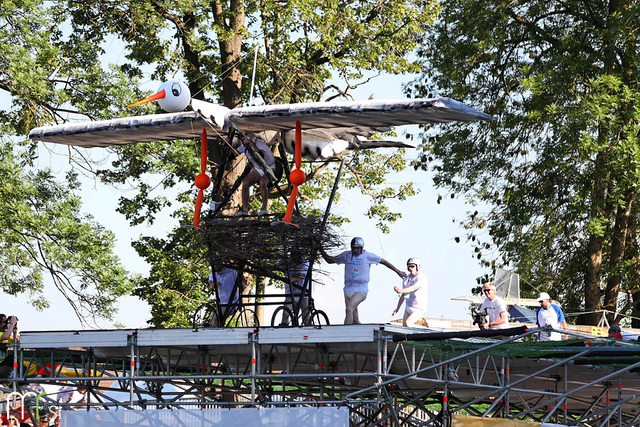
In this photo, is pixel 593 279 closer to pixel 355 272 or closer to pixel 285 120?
pixel 355 272

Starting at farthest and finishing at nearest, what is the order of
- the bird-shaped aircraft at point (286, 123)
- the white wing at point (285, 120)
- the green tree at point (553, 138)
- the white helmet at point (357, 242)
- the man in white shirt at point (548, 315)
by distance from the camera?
the green tree at point (553, 138), the man in white shirt at point (548, 315), the white helmet at point (357, 242), the bird-shaped aircraft at point (286, 123), the white wing at point (285, 120)

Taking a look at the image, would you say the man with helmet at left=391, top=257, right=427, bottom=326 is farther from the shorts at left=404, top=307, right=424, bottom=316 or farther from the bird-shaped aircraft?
the bird-shaped aircraft

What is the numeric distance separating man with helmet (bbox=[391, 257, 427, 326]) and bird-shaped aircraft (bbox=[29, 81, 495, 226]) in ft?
7.47

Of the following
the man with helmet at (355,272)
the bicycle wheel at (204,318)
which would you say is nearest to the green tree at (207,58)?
the bicycle wheel at (204,318)

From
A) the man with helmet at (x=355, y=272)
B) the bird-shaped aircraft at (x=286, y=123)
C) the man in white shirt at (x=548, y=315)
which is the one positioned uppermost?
the bird-shaped aircraft at (x=286, y=123)

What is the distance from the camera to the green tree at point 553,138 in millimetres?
25891

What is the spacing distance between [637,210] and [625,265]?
1517 mm

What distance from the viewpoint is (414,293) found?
54.2ft

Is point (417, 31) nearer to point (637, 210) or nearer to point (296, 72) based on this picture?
point (296, 72)

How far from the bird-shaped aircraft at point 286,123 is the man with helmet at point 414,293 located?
7.47ft

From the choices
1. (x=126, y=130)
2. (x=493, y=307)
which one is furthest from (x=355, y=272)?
(x=126, y=130)

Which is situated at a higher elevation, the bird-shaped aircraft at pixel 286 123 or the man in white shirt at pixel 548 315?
the bird-shaped aircraft at pixel 286 123

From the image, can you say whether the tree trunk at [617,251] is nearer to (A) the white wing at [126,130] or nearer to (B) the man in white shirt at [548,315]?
(B) the man in white shirt at [548,315]

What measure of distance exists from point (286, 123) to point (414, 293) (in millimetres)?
3435
